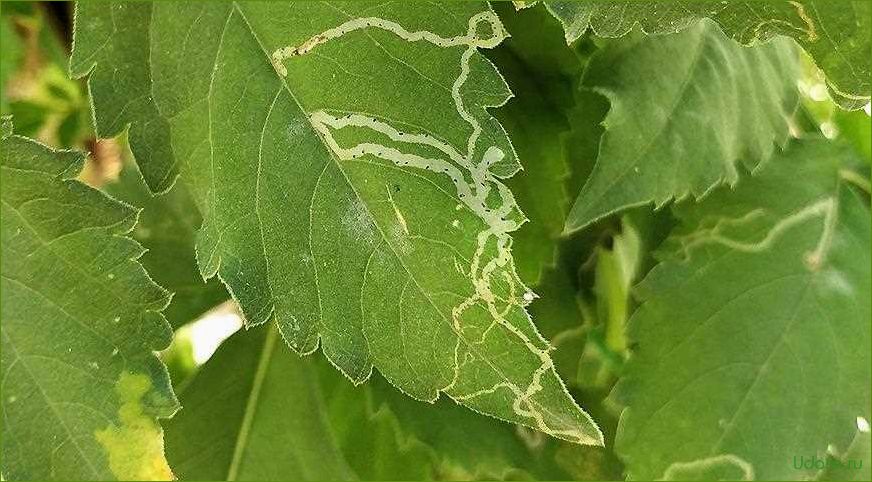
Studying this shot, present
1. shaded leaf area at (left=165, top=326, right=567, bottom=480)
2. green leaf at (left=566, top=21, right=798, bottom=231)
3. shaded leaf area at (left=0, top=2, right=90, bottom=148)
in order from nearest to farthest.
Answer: green leaf at (left=566, top=21, right=798, bottom=231), shaded leaf area at (left=165, top=326, right=567, bottom=480), shaded leaf area at (left=0, top=2, right=90, bottom=148)

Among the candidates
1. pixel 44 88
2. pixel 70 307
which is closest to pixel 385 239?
pixel 70 307

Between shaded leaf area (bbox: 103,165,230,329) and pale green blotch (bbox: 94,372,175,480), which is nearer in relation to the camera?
pale green blotch (bbox: 94,372,175,480)

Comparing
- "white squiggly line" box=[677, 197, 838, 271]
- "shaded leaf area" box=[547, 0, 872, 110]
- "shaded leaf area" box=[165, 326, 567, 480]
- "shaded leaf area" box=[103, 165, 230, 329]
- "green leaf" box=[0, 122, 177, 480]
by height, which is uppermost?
"shaded leaf area" box=[547, 0, 872, 110]

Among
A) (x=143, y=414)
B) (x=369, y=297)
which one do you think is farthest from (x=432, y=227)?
(x=143, y=414)

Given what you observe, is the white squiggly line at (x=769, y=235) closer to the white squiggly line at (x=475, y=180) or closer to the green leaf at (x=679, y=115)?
the green leaf at (x=679, y=115)

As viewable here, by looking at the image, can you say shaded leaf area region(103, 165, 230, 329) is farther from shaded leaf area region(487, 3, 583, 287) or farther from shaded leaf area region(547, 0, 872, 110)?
shaded leaf area region(547, 0, 872, 110)

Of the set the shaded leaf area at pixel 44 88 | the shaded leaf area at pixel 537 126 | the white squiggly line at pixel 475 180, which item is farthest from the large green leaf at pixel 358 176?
the shaded leaf area at pixel 44 88

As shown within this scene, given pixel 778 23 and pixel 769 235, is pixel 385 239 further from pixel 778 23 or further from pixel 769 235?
pixel 769 235

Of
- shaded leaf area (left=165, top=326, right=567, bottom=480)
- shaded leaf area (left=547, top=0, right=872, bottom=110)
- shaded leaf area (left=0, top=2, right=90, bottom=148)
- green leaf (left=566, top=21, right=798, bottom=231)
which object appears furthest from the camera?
shaded leaf area (left=0, top=2, right=90, bottom=148)

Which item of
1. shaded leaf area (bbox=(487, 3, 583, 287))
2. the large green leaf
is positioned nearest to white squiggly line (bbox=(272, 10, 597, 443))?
the large green leaf
